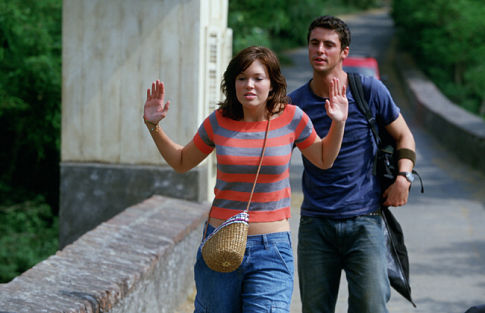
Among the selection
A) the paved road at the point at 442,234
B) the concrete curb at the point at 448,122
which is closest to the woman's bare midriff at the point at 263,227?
the paved road at the point at 442,234

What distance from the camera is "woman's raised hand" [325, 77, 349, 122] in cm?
326

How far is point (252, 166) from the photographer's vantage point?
3125mm

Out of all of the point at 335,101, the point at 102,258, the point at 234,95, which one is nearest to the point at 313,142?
the point at 335,101

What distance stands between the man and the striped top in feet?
1.97

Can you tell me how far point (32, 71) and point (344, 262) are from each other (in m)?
7.27

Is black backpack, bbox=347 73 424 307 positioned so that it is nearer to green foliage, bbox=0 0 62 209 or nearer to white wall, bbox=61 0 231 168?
white wall, bbox=61 0 231 168

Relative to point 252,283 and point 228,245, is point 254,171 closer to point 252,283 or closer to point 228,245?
point 228,245

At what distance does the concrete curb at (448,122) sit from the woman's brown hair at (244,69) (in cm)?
975

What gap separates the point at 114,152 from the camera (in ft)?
23.2

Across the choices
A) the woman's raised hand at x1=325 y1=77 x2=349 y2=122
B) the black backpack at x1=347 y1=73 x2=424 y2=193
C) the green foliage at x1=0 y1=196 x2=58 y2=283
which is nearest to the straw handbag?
the woman's raised hand at x1=325 y1=77 x2=349 y2=122

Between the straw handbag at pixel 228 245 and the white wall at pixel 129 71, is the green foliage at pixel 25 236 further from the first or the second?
the straw handbag at pixel 228 245

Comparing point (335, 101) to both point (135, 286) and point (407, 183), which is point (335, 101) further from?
point (135, 286)

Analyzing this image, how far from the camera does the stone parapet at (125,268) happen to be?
3.71 metres

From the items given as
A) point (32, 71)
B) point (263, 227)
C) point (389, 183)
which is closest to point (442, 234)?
point (389, 183)
